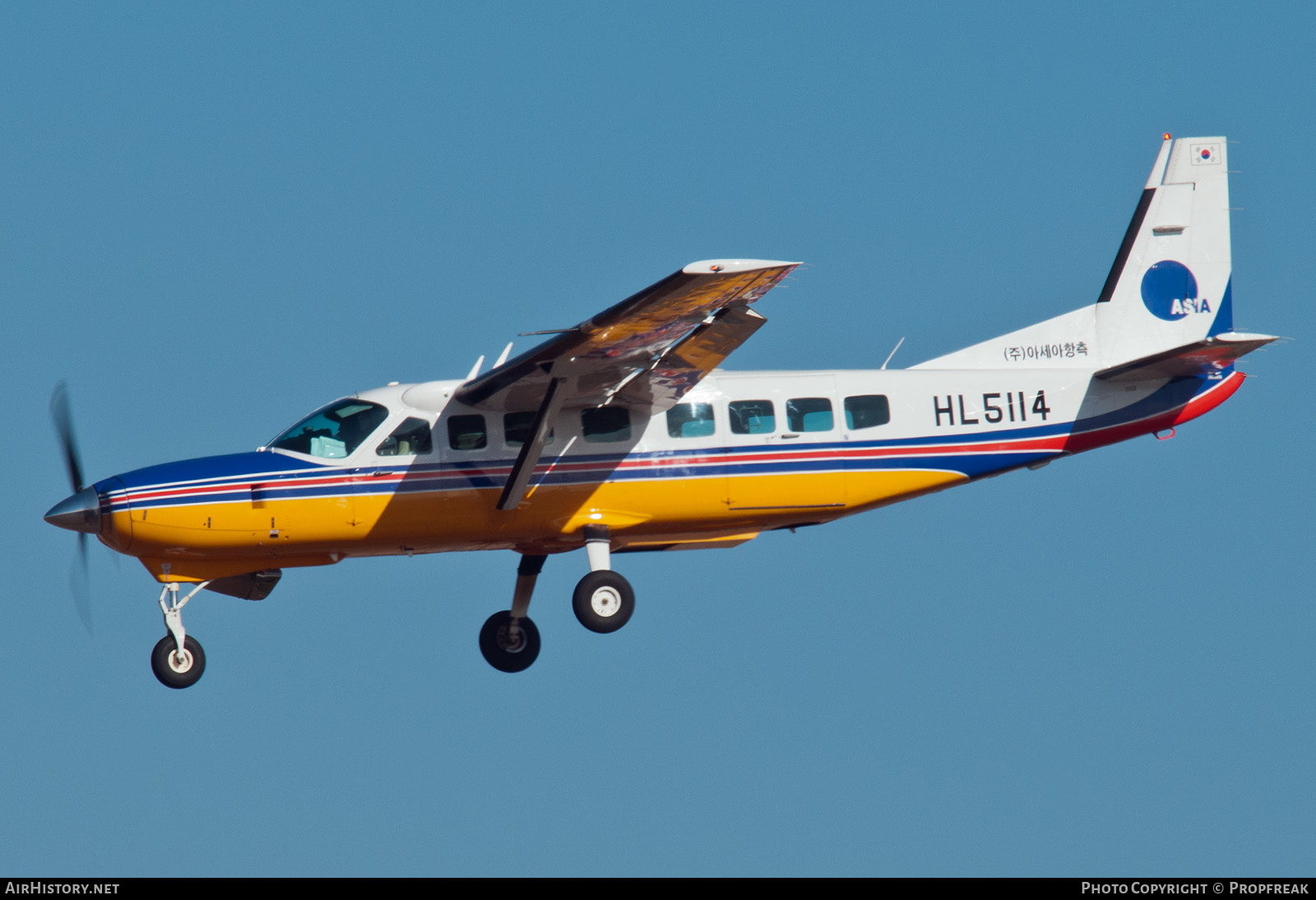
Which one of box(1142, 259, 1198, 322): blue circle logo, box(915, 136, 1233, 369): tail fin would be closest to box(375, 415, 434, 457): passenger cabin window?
box(915, 136, 1233, 369): tail fin

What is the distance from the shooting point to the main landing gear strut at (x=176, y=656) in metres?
19.7

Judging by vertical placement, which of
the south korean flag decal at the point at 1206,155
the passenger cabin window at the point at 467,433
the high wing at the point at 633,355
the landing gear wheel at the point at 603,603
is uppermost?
the south korean flag decal at the point at 1206,155

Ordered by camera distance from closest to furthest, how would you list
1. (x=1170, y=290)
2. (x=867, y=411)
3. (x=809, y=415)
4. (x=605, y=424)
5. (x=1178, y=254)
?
(x=605, y=424), (x=809, y=415), (x=867, y=411), (x=1170, y=290), (x=1178, y=254)

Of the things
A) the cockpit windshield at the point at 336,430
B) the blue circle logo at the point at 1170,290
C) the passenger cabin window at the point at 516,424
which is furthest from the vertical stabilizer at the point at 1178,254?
the cockpit windshield at the point at 336,430

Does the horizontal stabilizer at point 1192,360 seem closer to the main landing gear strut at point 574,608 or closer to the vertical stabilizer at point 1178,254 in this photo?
the vertical stabilizer at point 1178,254

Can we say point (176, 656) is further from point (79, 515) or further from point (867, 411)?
point (867, 411)

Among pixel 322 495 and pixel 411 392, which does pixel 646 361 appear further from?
pixel 322 495

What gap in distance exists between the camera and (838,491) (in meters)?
20.8

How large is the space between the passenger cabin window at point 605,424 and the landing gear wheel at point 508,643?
2.97 metres

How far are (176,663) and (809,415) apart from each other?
793cm

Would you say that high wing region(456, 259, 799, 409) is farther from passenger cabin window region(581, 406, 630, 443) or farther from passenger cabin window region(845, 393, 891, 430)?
passenger cabin window region(845, 393, 891, 430)

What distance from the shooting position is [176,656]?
19.7 meters

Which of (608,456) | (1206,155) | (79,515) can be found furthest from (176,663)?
(1206,155)
